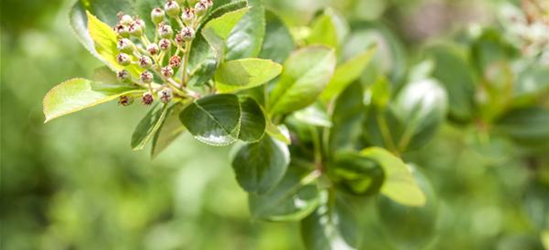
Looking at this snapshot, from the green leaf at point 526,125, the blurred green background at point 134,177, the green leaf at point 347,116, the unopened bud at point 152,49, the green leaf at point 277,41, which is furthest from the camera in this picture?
the blurred green background at point 134,177

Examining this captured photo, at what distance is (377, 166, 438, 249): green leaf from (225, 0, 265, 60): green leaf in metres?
0.36

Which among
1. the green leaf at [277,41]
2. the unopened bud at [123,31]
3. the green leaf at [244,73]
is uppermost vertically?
the unopened bud at [123,31]

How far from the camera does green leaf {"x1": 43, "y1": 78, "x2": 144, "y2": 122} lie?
0.65 m

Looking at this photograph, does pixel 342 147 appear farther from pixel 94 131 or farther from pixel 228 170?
pixel 94 131

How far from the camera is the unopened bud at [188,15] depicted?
2.10 ft

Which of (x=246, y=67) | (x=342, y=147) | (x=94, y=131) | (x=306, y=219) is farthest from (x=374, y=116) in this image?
(x=94, y=131)

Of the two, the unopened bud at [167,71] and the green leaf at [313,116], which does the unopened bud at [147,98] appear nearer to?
the unopened bud at [167,71]

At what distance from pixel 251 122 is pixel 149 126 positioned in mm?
101

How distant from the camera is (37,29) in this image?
1.77 meters

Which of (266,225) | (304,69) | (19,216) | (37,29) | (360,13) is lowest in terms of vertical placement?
(19,216)

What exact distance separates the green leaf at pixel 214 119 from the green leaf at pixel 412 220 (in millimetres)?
396

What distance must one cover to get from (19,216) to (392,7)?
5.34ft

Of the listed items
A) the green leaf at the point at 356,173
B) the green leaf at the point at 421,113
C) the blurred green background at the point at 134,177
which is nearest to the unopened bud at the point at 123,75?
the green leaf at the point at 356,173

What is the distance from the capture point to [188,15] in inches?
25.2
